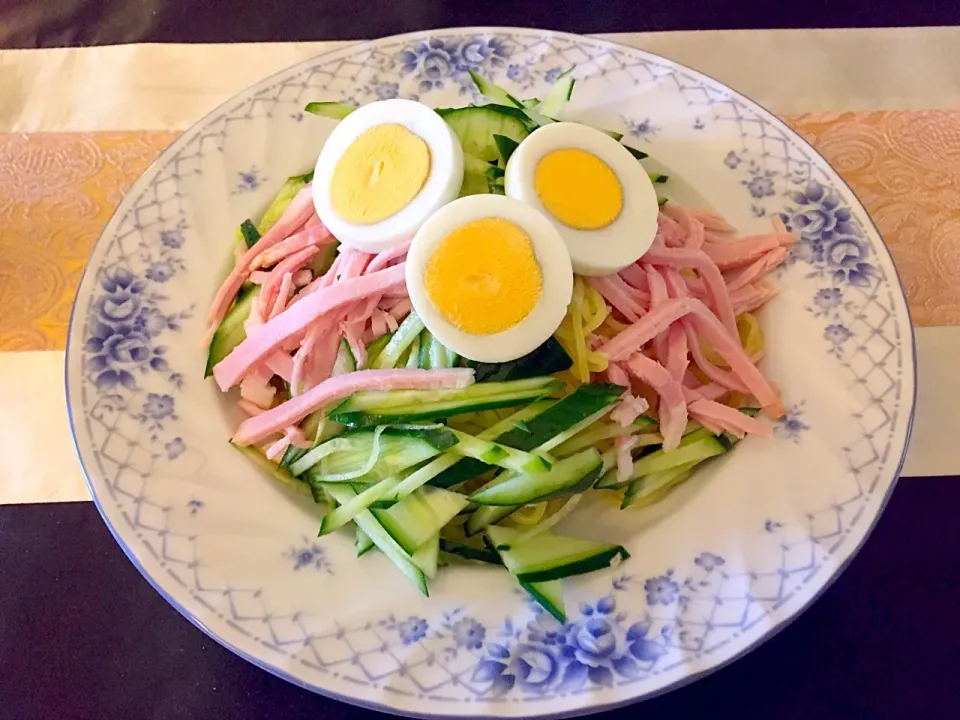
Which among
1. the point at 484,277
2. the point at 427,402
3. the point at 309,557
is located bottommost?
the point at 309,557

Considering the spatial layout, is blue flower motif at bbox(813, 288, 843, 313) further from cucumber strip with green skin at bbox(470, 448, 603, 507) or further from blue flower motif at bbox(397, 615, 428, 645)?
blue flower motif at bbox(397, 615, 428, 645)

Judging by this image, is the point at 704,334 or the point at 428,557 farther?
the point at 704,334

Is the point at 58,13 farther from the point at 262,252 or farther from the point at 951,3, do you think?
the point at 951,3

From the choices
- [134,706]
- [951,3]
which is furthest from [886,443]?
[951,3]

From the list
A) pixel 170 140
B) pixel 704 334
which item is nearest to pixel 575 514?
pixel 704 334

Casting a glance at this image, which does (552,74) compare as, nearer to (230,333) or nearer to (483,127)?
(483,127)

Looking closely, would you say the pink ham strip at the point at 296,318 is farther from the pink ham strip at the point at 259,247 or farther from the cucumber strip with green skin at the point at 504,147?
the cucumber strip with green skin at the point at 504,147

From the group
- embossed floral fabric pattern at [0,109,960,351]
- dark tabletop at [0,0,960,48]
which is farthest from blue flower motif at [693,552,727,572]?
dark tabletop at [0,0,960,48]
